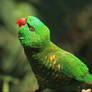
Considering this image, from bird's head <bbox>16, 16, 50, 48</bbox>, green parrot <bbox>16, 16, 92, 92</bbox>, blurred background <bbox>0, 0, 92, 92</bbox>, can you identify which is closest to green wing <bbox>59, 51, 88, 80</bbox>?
green parrot <bbox>16, 16, 92, 92</bbox>

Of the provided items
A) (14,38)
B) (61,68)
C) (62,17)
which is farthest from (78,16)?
(61,68)

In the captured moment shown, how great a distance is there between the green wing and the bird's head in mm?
156

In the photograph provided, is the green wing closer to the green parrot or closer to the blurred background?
the green parrot

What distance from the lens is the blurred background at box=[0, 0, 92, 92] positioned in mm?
2658

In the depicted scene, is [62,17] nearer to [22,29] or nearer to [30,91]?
[30,91]

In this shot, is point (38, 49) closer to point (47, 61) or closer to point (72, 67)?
point (47, 61)

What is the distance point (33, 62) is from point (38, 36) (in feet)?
0.44

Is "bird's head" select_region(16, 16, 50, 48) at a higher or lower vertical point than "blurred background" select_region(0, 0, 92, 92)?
higher

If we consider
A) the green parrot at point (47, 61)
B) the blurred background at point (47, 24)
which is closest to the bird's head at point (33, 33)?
the green parrot at point (47, 61)

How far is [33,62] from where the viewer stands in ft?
3.69

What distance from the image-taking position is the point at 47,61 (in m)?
1.13

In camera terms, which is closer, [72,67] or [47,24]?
[72,67]

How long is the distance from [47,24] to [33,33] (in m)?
1.86

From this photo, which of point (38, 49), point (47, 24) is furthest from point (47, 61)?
point (47, 24)
